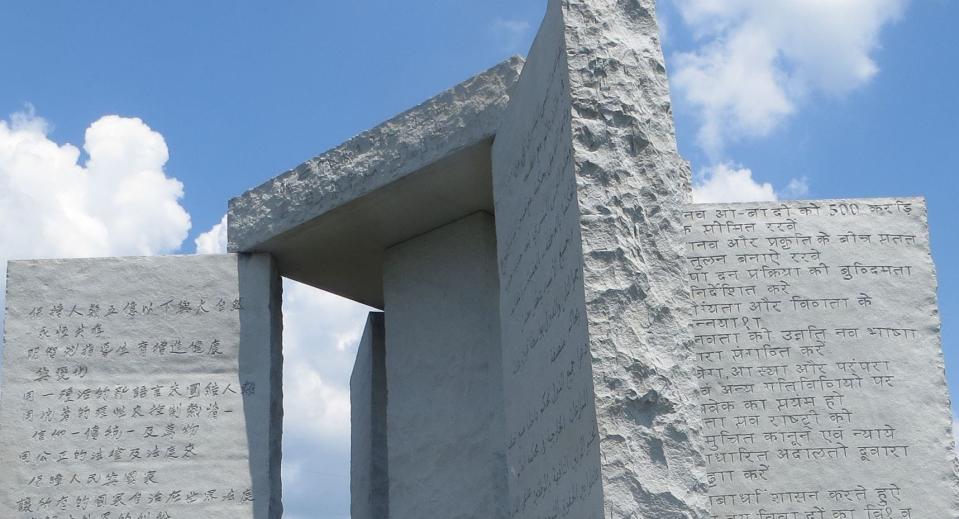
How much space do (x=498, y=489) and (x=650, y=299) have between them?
2749 millimetres

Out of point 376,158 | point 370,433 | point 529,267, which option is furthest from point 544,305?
point 370,433

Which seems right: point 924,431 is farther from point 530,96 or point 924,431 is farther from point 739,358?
point 530,96

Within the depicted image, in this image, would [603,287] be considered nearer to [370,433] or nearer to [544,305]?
[544,305]

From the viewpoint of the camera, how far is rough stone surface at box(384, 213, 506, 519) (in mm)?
7324

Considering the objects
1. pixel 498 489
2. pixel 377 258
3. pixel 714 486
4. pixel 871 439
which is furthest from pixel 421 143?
pixel 871 439

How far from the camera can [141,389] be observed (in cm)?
757

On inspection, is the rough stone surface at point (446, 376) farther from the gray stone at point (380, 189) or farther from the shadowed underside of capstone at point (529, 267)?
the gray stone at point (380, 189)

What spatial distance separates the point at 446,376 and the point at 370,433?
1690 millimetres

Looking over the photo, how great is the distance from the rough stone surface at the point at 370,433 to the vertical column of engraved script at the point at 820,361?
2856 millimetres

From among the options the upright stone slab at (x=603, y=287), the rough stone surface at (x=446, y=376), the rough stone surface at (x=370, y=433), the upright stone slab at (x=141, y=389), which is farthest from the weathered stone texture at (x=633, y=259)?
the rough stone surface at (x=370, y=433)

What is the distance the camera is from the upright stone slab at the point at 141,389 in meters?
7.35

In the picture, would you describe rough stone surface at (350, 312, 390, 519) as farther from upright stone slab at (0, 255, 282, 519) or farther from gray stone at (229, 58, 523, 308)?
upright stone slab at (0, 255, 282, 519)

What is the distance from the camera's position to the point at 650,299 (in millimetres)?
4727

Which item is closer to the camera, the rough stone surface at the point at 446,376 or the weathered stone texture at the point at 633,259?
the weathered stone texture at the point at 633,259
